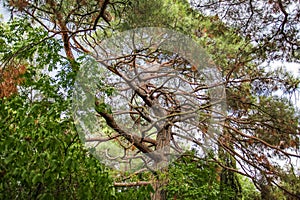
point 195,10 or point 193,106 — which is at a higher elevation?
point 195,10

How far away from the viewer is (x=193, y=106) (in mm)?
4188

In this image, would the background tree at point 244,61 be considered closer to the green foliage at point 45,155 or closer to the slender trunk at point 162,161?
the slender trunk at point 162,161

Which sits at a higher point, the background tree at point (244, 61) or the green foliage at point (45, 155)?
the background tree at point (244, 61)

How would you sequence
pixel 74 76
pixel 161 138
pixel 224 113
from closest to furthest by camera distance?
pixel 74 76, pixel 224 113, pixel 161 138

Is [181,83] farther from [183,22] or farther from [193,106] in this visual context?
[183,22]

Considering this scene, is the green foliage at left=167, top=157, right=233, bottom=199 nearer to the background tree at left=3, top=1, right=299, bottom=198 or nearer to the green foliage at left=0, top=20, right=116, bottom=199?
the background tree at left=3, top=1, right=299, bottom=198

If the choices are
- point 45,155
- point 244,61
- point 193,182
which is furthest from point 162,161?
point 45,155

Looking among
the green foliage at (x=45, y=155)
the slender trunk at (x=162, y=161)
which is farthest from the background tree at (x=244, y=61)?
the green foliage at (x=45, y=155)

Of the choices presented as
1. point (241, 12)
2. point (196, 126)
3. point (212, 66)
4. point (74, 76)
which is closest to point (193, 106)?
point (196, 126)

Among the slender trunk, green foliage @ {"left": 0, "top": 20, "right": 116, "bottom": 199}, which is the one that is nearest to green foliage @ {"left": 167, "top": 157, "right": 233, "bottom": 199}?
the slender trunk

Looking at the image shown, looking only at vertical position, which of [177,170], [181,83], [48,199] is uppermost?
[181,83]

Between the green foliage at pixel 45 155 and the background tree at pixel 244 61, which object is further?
the background tree at pixel 244 61

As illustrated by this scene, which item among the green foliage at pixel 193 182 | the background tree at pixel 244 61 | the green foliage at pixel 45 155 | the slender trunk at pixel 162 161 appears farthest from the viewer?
the slender trunk at pixel 162 161

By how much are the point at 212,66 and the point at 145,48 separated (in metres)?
0.80
